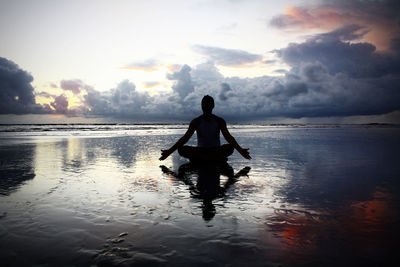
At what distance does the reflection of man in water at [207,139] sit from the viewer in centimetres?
991

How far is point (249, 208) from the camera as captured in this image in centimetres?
486

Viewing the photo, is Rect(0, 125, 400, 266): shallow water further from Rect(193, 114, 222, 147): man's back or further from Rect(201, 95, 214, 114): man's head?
Rect(201, 95, 214, 114): man's head

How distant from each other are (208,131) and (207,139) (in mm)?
370

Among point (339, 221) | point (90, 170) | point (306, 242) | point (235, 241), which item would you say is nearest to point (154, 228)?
point (235, 241)

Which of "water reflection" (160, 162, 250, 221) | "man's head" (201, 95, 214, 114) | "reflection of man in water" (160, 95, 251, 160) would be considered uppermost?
"man's head" (201, 95, 214, 114)

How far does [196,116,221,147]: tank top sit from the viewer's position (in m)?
9.93

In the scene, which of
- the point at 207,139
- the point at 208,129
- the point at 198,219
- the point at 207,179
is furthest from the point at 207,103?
the point at 198,219

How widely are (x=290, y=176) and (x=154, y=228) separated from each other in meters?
5.46

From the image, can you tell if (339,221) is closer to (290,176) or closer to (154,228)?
(154,228)

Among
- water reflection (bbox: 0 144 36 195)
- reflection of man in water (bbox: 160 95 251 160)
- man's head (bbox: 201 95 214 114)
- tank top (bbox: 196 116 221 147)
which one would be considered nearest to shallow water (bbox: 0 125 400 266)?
water reflection (bbox: 0 144 36 195)

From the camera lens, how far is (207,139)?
10320 millimetres

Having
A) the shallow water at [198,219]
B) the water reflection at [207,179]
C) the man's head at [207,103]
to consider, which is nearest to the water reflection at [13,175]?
the shallow water at [198,219]

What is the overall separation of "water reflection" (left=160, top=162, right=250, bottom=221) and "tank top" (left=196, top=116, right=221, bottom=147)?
883mm

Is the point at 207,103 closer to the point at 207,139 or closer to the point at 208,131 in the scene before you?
the point at 208,131
